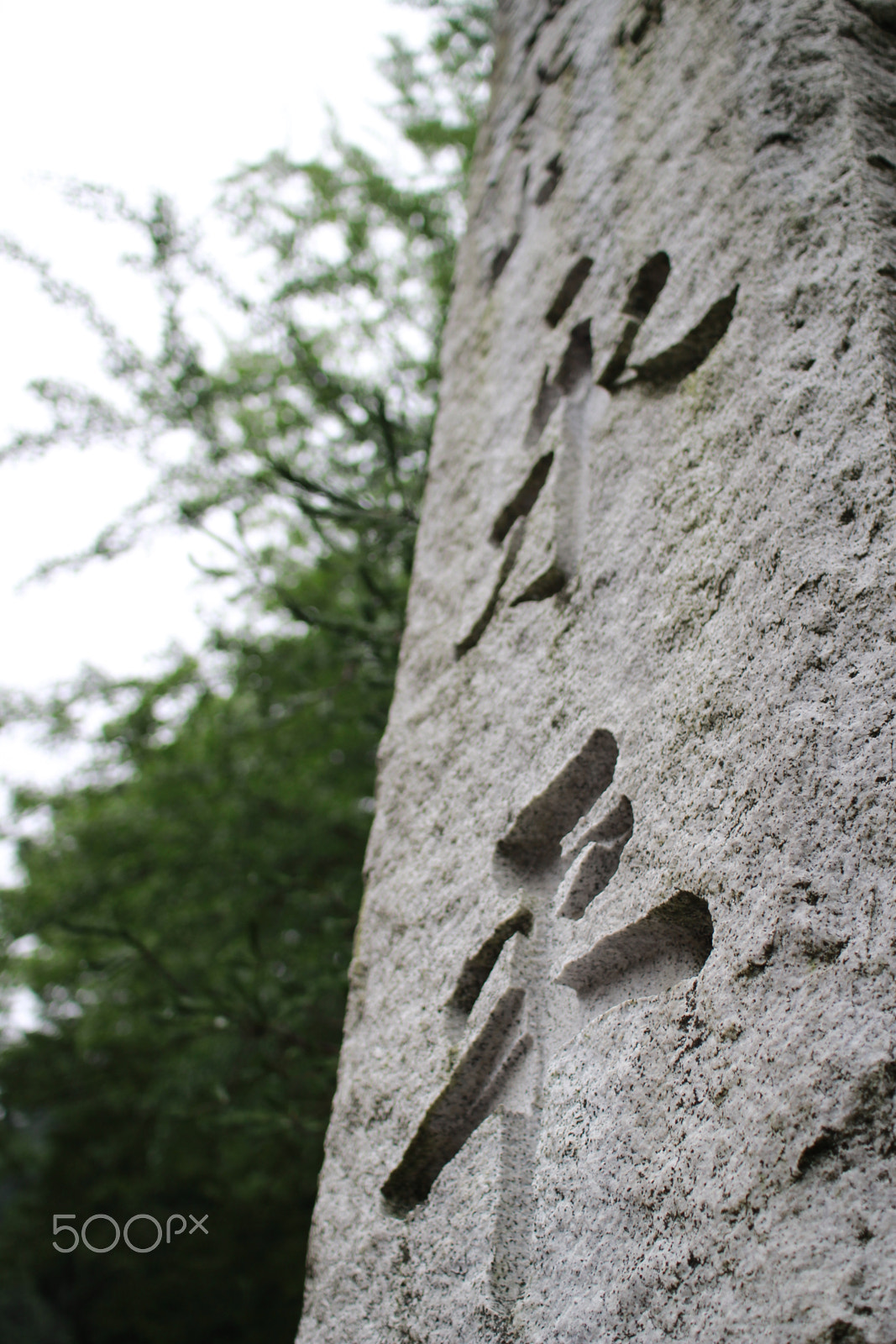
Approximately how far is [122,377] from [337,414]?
2.68ft

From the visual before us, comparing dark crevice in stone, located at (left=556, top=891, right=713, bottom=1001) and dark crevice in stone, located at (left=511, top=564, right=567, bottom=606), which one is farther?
dark crevice in stone, located at (left=511, top=564, right=567, bottom=606)

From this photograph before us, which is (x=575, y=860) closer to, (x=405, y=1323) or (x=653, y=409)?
(x=405, y=1323)

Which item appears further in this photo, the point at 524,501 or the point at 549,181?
the point at 549,181

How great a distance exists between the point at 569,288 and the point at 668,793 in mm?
997

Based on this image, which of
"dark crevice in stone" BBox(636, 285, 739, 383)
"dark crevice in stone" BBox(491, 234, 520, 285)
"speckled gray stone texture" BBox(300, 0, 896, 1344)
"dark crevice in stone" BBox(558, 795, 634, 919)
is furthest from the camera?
"dark crevice in stone" BBox(491, 234, 520, 285)

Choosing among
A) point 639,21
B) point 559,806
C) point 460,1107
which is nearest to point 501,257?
point 639,21

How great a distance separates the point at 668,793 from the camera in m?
0.82

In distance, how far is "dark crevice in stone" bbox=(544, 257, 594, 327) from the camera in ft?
4.66

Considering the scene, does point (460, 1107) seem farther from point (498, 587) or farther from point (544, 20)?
point (544, 20)

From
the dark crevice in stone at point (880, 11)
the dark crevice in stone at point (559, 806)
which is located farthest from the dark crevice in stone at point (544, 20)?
the dark crevice in stone at point (559, 806)

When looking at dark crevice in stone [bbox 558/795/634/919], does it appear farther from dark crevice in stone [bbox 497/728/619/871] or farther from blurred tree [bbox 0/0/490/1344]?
blurred tree [bbox 0/0/490/1344]

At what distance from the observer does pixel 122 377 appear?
3080 millimetres

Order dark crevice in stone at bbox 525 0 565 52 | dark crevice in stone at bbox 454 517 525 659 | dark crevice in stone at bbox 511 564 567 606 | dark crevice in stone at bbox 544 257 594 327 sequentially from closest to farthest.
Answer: dark crevice in stone at bbox 511 564 567 606 < dark crevice in stone at bbox 454 517 525 659 < dark crevice in stone at bbox 544 257 594 327 < dark crevice in stone at bbox 525 0 565 52

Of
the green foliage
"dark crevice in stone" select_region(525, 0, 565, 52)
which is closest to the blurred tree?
the green foliage
